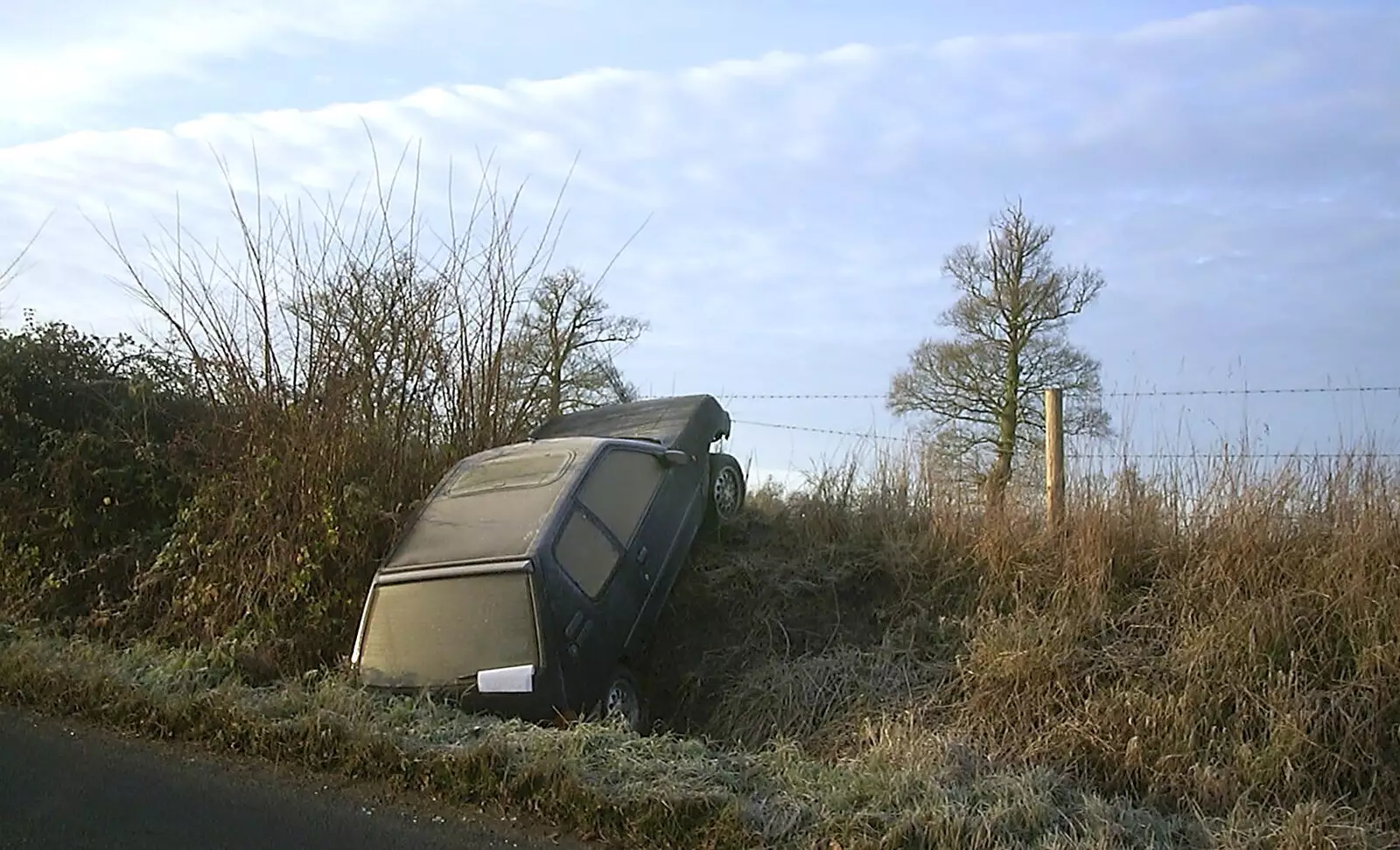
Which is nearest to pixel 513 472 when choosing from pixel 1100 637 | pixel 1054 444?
pixel 1054 444

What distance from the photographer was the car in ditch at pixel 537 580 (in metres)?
7.30

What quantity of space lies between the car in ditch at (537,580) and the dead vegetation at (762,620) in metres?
0.46

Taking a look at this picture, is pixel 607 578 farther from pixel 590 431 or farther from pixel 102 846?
pixel 102 846

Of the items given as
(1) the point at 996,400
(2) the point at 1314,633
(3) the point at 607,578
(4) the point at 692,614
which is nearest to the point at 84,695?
(3) the point at 607,578

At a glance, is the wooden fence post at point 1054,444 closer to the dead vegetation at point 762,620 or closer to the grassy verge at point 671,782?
the dead vegetation at point 762,620

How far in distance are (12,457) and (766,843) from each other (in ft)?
28.2

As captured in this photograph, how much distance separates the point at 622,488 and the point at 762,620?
4.81ft

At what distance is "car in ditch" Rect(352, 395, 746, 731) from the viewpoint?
730 cm

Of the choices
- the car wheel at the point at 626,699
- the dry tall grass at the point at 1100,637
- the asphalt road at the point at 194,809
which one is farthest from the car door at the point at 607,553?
the asphalt road at the point at 194,809

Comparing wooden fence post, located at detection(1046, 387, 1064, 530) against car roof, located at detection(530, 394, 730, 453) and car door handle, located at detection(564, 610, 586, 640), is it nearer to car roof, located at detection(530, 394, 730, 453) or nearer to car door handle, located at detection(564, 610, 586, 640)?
car roof, located at detection(530, 394, 730, 453)

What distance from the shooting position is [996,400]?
50.3 ft

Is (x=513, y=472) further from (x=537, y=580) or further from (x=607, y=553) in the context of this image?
(x=537, y=580)

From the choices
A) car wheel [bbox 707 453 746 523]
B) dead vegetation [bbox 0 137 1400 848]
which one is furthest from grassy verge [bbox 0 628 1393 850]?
car wheel [bbox 707 453 746 523]

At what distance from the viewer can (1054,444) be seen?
8.91 meters
